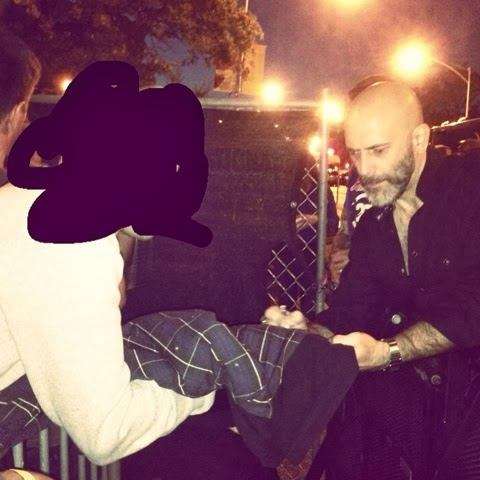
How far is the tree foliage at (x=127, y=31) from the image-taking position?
54.9 feet

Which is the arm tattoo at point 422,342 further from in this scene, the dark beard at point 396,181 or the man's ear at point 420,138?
the man's ear at point 420,138

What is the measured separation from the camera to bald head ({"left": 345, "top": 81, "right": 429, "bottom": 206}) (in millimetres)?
3326

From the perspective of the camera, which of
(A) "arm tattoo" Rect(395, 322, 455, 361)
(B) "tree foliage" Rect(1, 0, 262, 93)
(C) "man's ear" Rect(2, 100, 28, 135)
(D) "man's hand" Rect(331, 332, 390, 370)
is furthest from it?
(B) "tree foliage" Rect(1, 0, 262, 93)

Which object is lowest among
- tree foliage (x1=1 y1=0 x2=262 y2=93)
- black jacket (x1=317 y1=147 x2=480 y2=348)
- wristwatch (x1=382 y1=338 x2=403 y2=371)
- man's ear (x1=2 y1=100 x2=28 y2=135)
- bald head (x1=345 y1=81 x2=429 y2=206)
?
wristwatch (x1=382 y1=338 x2=403 y2=371)

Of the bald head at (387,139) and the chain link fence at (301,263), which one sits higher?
the bald head at (387,139)

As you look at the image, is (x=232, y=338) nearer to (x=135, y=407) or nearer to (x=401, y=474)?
(x=135, y=407)

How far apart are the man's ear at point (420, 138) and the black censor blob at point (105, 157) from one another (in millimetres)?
2134

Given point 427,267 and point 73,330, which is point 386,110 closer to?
point 427,267

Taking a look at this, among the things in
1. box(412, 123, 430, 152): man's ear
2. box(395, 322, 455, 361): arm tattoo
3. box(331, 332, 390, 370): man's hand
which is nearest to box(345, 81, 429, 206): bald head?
box(412, 123, 430, 152): man's ear

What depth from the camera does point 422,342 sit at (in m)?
2.68

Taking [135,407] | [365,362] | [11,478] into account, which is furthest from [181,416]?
[365,362]

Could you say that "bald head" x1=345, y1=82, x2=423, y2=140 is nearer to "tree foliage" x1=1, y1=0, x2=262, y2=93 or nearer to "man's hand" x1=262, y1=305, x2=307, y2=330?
"man's hand" x1=262, y1=305, x2=307, y2=330

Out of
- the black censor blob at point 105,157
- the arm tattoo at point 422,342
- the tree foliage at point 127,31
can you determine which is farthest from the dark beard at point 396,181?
the tree foliage at point 127,31

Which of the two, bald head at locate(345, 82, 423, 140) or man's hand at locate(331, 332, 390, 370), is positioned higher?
bald head at locate(345, 82, 423, 140)
